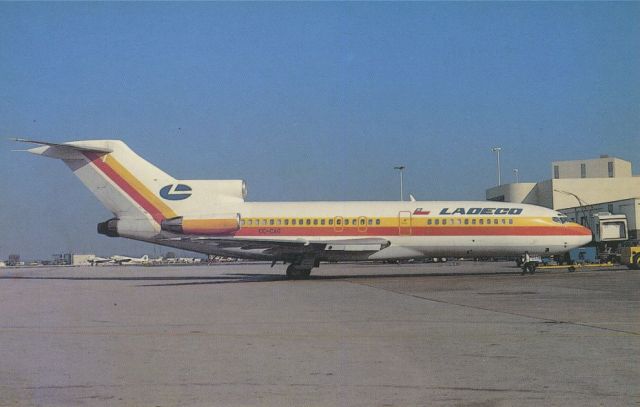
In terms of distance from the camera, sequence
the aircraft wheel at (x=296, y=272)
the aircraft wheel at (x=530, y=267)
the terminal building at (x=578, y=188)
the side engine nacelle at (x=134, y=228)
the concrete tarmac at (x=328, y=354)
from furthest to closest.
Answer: the terminal building at (x=578, y=188)
the side engine nacelle at (x=134, y=228)
the aircraft wheel at (x=530, y=267)
the aircraft wheel at (x=296, y=272)
the concrete tarmac at (x=328, y=354)

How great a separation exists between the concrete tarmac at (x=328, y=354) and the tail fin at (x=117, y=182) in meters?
14.6

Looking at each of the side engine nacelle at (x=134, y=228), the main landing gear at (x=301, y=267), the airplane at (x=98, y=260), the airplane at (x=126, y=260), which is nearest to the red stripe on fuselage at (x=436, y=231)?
the main landing gear at (x=301, y=267)

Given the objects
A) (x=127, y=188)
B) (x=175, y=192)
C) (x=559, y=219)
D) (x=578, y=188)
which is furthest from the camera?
(x=578, y=188)

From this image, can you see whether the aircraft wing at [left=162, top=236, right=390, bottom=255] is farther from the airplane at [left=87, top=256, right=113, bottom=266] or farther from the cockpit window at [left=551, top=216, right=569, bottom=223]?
the airplane at [left=87, top=256, right=113, bottom=266]

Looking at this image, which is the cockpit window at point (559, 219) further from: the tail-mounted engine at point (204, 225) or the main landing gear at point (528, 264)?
the tail-mounted engine at point (204, 225)

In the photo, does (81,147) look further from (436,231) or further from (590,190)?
(590,190)

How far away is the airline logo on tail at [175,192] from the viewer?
1209 inches

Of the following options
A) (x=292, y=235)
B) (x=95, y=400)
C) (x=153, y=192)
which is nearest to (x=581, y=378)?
(x=95, y=400)

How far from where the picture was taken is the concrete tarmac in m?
6.27

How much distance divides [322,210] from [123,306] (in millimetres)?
14708

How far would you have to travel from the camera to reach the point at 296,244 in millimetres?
28766

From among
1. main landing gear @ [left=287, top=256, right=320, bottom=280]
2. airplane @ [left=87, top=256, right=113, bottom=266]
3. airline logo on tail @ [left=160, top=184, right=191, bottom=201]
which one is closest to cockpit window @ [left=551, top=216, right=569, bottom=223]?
main landing gear @ [left=287, top=256, right=320, bottom=280]

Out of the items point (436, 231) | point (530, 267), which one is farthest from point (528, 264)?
point (436, 231)

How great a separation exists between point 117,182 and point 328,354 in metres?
24.3
